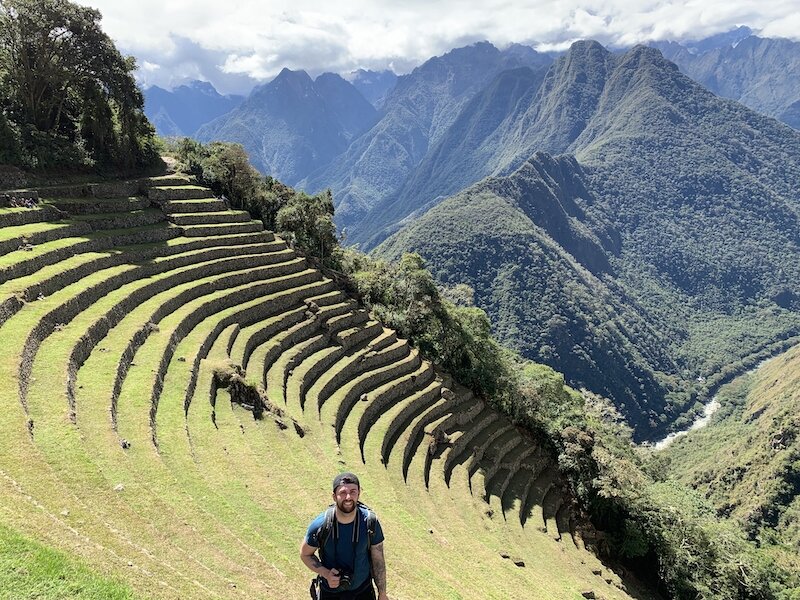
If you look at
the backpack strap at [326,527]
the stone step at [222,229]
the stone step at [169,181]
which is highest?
the stone step at [169,181]

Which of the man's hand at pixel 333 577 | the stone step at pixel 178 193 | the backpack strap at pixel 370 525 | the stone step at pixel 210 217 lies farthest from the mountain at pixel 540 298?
the man's hand at pixel 333 577

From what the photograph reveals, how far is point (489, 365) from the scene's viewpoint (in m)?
38.3

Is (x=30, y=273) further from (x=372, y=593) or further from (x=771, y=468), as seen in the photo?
(x=771, y=468)

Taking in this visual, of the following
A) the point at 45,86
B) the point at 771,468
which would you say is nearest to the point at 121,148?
the point at 45,86

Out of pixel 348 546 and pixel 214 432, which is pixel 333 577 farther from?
pixel 214 432

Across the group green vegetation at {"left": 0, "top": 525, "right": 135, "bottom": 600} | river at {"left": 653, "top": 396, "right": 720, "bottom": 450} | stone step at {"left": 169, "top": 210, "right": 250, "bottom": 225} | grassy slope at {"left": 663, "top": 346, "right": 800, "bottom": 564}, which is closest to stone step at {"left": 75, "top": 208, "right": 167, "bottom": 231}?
stone step at {"left": 169, "top": 210, "right": 250, "bottom": 225}

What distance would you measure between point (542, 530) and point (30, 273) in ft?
88.0

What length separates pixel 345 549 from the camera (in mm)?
6805

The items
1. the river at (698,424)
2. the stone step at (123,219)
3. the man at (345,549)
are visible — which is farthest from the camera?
the river at (698,424)

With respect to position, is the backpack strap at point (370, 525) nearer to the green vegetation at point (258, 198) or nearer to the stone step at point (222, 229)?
the stone step at point (222, 229)

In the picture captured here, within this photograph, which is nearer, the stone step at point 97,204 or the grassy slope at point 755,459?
the stone step at point 97,204

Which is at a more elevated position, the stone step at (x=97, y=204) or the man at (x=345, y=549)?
the stone step at (x=97, y=204)

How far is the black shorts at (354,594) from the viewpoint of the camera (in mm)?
6988

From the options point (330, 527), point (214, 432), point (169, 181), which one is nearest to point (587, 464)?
point (214, 432)
